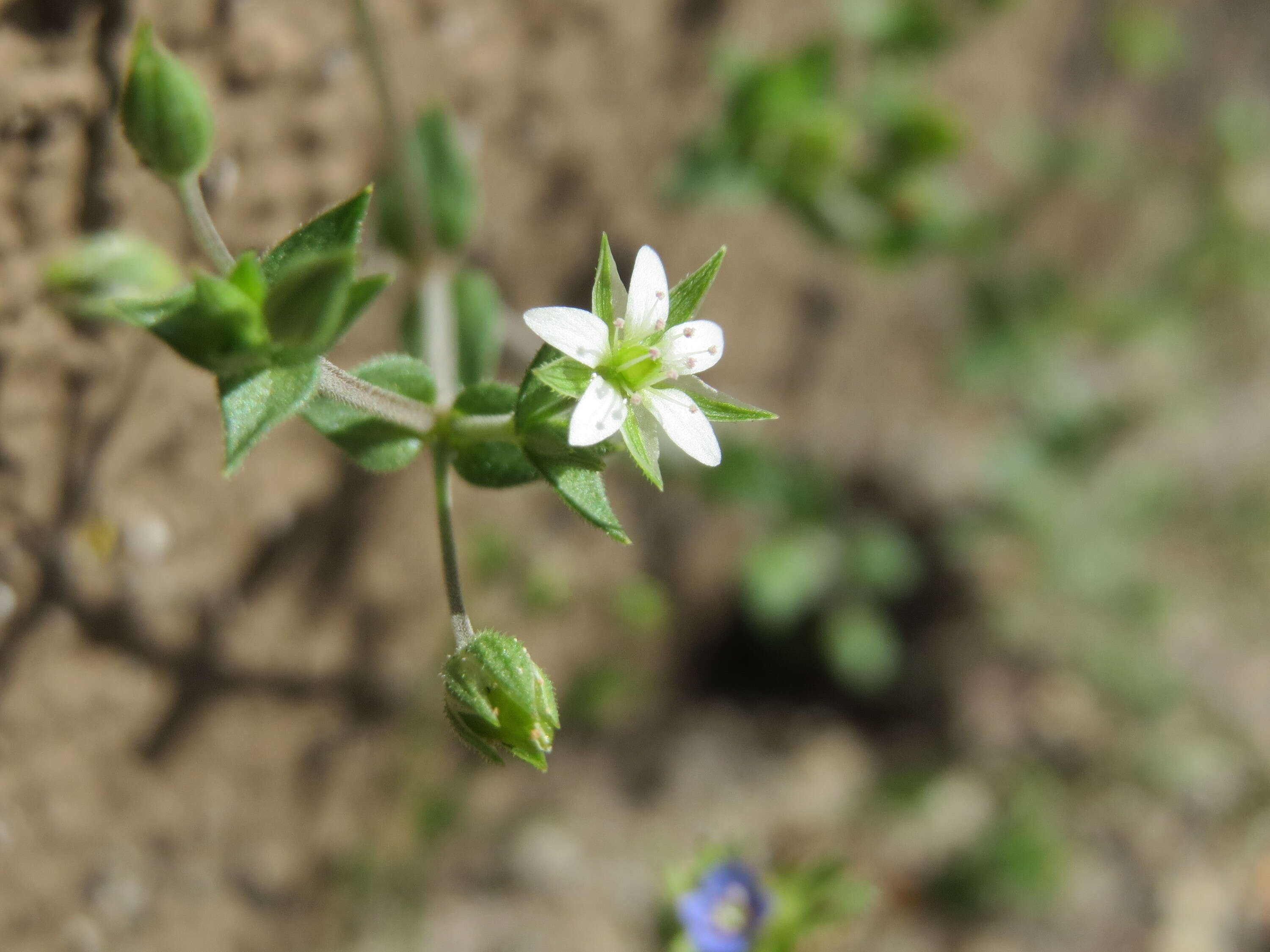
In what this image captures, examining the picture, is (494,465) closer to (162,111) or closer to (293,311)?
(293,311)

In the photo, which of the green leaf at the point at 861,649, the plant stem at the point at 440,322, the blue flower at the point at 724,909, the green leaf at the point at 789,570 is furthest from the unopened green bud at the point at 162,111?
the green leaf at the point at 861,649

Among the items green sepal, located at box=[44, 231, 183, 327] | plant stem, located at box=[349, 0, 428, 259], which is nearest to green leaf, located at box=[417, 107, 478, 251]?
plant stem, located at box=[349, 0, 428, 259]

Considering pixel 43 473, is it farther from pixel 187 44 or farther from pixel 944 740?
pixel 944 740

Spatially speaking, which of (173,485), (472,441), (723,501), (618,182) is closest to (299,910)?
(173,485)

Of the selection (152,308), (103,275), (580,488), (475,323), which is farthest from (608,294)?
(103,275)

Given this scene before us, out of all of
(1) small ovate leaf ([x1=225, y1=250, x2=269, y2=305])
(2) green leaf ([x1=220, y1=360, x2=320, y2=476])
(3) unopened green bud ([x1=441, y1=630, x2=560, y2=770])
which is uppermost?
(1) small ovate leaf ([x1=225, y1=250, x2=269, y2=305])

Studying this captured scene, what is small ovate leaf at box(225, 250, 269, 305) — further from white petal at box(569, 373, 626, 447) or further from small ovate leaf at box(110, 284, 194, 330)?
white petal at box(569, 373, 626, 447)

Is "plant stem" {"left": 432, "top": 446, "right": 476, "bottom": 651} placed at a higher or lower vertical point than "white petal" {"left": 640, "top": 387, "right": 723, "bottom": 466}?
lower
